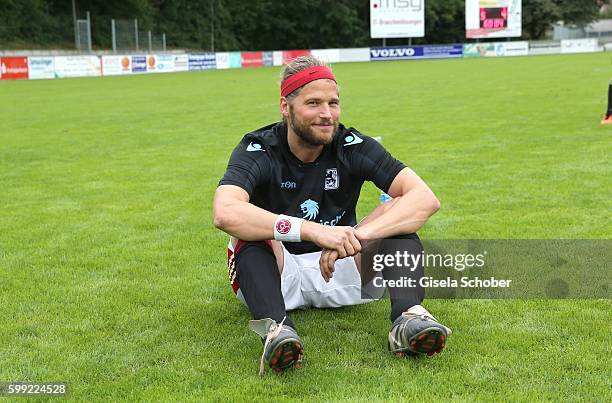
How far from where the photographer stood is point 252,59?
54.7m

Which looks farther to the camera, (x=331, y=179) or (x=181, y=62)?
(x=181, y=62)

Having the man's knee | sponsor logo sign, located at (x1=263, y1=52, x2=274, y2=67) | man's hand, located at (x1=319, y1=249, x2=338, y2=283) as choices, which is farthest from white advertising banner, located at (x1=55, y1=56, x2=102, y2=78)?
man's hand, located at (x1=319, y1=249, x2=338, y2=283)

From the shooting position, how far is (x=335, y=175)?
13.5 ft

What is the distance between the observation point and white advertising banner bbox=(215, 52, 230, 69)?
51.0m

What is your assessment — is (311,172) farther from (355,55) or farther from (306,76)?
(355,55)

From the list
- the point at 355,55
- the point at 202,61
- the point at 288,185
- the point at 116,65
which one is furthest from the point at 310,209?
the point at 355,55

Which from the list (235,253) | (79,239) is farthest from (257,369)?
(79,239)

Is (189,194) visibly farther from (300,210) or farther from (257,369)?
(257,369)

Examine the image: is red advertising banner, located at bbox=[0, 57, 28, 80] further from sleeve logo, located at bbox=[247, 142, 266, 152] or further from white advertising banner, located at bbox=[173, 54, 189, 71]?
sleeve logo, located at bbox=[247, 142, 266, 152]

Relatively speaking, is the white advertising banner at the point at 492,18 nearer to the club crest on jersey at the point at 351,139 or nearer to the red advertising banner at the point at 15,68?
the red advertising banner at the point at 15,68

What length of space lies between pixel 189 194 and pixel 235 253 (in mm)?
4563

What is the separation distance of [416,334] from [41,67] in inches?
1512

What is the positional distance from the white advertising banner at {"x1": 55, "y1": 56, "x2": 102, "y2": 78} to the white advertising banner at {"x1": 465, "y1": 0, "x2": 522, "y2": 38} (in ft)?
87.3

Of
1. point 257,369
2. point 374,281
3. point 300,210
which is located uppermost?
point 300,210
